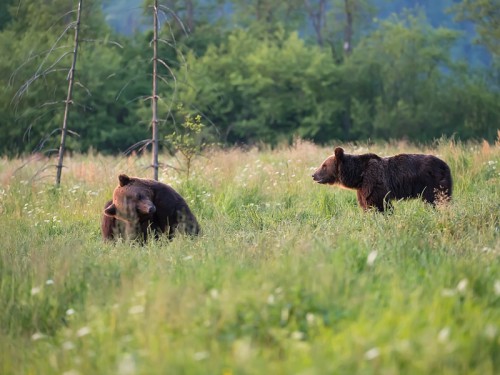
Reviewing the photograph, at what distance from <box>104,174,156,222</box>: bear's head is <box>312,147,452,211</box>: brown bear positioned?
294cm

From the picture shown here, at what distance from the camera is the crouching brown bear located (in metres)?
8.63

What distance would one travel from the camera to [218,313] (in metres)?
4.61

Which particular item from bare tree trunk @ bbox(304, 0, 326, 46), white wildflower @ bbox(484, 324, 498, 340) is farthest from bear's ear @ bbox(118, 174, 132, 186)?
bare tree trunk @ bbox(304, 0, 326, 46)

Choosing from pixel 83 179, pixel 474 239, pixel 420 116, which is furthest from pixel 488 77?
pixel 474 239

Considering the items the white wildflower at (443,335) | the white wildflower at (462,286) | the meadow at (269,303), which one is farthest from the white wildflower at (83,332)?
the white wildflower at (462,286)

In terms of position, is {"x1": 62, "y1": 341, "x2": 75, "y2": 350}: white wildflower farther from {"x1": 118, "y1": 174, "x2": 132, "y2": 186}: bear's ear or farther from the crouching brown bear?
{"x1": 118, "y1": 174, "x2": 132, "y2": 186}: bear's ear

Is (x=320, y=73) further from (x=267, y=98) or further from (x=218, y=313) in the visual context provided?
(x=218, y=313)

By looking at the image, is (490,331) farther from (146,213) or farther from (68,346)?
(146,213)

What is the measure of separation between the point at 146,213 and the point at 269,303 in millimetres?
4125

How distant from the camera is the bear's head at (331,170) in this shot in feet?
34.3

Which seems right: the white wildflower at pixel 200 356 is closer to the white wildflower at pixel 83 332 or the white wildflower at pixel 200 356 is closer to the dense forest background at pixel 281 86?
the white wildflower at pixel 83 332

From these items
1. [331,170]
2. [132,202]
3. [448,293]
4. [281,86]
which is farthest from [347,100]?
[448,293]

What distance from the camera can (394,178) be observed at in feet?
32.8

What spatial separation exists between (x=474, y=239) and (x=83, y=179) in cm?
917
